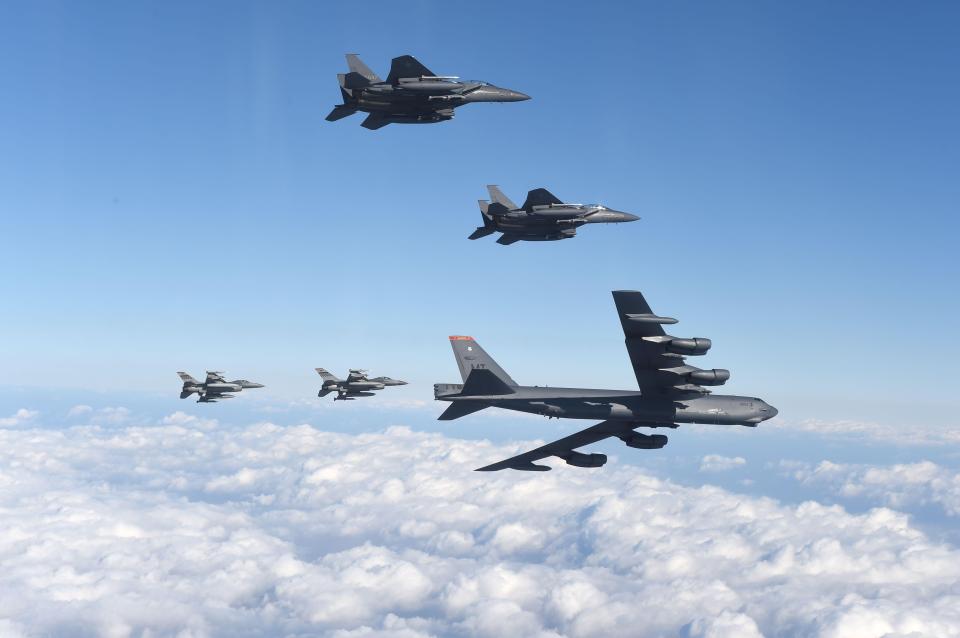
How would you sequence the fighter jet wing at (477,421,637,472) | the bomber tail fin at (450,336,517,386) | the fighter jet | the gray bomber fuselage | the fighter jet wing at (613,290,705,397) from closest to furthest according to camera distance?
the fighter jet wing at (613,290,705,397)
the fighter jet
the gray bomber fuselage
the bomber tail fin at (450,336,517,386)
the fighter jet wing at (477,421,637,472)

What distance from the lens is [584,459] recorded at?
54062 mm

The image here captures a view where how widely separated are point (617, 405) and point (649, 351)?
6.43m

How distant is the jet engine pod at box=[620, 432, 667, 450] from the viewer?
51.1m

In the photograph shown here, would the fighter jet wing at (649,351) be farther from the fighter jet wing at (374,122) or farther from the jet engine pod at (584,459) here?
the fighter jet wing at (374,122)

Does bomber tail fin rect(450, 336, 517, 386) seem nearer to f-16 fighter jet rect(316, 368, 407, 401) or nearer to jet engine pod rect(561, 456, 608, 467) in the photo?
jet engine pod rect(561, 456, 608, 467)

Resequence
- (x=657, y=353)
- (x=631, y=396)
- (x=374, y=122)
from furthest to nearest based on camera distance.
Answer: (x=631, y=396)
(x=374, y=122)
(x=657, y=353)

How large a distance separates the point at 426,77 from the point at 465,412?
23530 mm

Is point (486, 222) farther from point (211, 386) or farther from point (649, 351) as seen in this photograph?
point (211, 386)

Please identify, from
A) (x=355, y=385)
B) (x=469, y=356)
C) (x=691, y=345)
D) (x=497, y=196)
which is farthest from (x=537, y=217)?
(x=355, y=385)

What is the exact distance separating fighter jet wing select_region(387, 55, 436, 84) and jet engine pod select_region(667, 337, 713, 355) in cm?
2503

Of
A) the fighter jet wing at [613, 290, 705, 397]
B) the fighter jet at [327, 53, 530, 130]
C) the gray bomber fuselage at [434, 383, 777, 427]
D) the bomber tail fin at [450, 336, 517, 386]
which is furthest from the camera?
the bomber tail fin at [450, 336, 517, 386]

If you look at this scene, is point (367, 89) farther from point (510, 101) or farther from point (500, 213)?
point (500, 213)

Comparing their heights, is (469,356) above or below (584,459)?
above

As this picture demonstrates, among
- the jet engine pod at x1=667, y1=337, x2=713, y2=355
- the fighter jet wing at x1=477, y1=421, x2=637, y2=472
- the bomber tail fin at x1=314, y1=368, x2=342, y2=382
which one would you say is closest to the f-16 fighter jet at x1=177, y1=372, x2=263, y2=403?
the bomber tail fin at x1=314, y1=368, x2=342, y2=382
